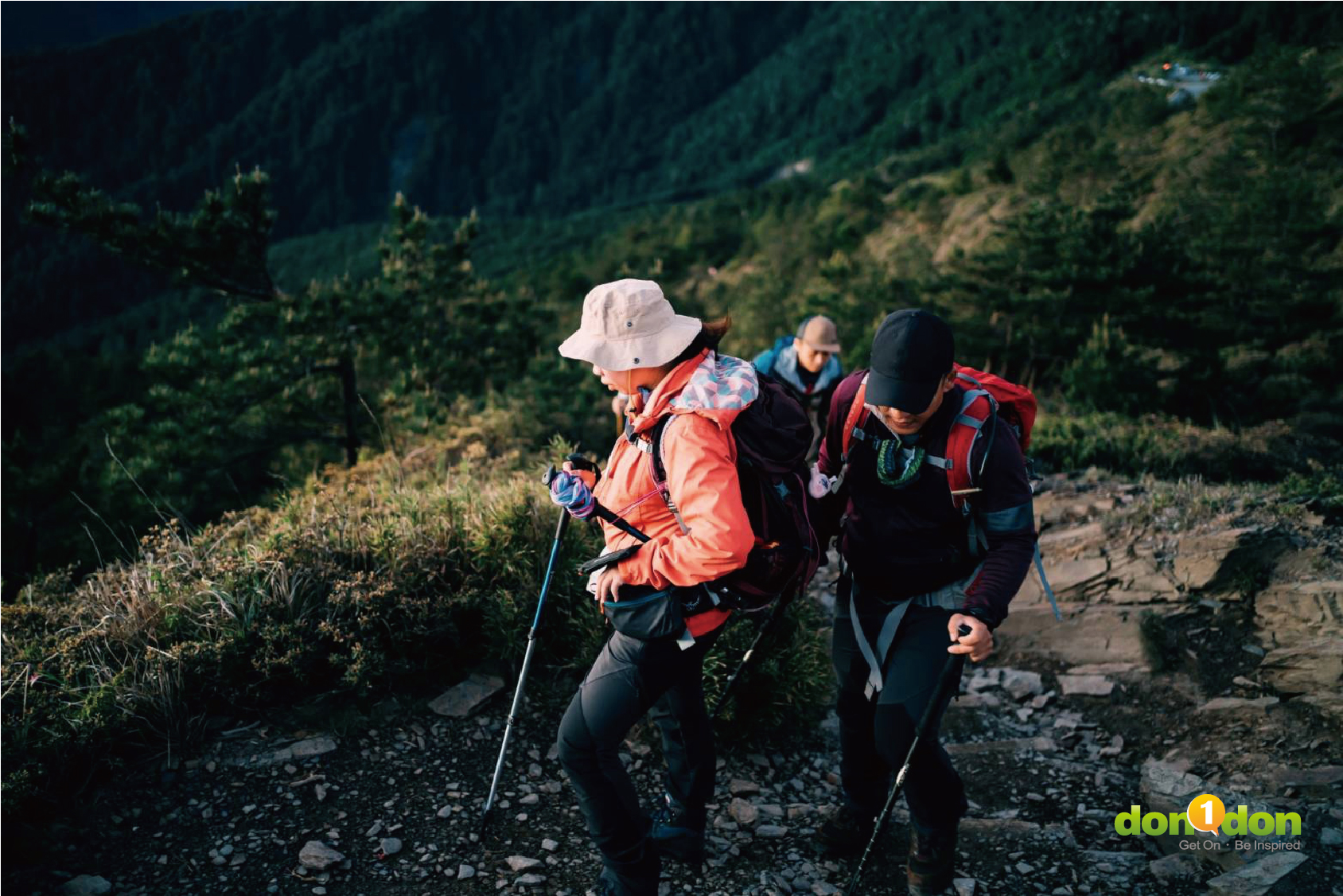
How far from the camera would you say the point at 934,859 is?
118 inches

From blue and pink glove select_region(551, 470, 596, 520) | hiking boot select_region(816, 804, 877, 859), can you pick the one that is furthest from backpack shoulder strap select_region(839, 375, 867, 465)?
hiking boot select_region(816, 804, 877, 859)

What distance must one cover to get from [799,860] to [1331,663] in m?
3.08

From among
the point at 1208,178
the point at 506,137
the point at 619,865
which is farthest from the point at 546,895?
the point at 506,137

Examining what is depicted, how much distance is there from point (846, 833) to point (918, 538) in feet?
4.63

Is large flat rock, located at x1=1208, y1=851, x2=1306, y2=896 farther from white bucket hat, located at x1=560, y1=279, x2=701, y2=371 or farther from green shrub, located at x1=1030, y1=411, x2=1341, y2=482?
green shrub, located at x1=1030, y1=411, x2=1341, y2=482

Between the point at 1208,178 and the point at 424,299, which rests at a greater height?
the point at 424,299

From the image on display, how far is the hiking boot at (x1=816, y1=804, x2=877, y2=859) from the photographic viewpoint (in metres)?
3.42

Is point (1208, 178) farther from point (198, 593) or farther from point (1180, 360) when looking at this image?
point (198, 593)

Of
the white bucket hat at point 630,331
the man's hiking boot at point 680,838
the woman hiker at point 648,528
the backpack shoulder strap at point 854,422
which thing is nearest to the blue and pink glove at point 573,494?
the woman hiker at point 648,528

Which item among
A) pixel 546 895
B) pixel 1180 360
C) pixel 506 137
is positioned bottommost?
pixel 1180 360

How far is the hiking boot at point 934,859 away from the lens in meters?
2.98

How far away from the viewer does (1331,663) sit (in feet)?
14.1

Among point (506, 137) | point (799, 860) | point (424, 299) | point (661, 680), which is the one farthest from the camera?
point (506, 137)

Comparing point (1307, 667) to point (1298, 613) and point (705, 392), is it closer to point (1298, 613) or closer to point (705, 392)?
point (1298, 613)
